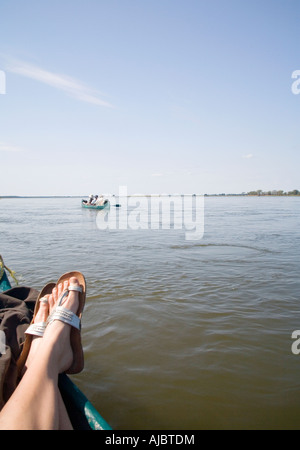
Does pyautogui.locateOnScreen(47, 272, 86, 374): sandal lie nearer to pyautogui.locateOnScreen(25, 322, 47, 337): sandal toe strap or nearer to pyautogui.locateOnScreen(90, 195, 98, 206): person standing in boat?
pyautogui.locateOnScreen(25, 322, 47, 337): sandal toe strap

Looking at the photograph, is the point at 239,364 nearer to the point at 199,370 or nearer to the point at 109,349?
the point at 199,370

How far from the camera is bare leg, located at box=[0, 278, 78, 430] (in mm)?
1388

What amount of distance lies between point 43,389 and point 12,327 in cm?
86

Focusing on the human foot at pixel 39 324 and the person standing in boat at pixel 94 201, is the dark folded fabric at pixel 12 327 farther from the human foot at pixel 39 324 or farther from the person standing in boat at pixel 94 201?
the person standing in boat at pixel 94 201

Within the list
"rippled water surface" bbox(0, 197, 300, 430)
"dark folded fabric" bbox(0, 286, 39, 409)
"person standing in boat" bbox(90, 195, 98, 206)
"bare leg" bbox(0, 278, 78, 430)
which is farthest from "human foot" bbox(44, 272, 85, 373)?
"person standing in boat" bbox(90, 195, 98, 206)

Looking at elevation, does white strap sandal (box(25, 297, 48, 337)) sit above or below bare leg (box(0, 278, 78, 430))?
above

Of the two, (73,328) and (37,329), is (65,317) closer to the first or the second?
(73,328)

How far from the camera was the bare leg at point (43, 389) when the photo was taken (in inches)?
54.6

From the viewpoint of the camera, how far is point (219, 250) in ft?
26.9

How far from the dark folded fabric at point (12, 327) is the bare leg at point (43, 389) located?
14cm

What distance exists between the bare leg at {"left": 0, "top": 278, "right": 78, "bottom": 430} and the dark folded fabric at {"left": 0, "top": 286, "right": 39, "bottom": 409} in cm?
14

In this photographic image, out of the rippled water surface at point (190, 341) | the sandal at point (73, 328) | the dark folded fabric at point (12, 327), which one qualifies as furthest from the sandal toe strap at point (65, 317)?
the rippled water surface at point (190, 341)
